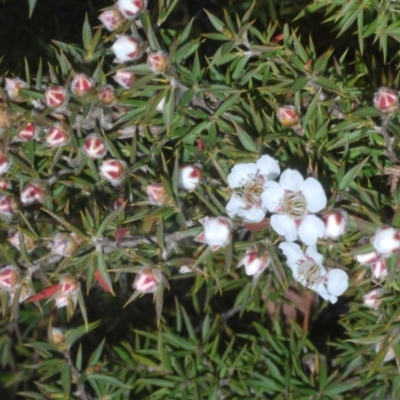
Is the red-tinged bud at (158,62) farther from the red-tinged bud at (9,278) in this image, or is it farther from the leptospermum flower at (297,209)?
the red-tinged bud at (9,278)

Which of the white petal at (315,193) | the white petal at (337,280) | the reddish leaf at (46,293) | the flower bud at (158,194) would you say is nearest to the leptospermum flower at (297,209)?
the white petal at (315,193)

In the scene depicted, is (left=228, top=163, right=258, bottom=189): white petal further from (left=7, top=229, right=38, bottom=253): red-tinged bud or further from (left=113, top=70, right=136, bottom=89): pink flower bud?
(left=7, top=229, right=38, bottom=253): red-tinged bud

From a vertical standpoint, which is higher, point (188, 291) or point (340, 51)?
point (340, 51)

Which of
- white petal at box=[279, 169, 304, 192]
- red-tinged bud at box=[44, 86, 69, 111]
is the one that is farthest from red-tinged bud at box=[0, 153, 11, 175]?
white petal at box=[279, 169, 304, 192]

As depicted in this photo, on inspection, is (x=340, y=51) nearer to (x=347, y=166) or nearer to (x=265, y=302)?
(x=347, y=166)

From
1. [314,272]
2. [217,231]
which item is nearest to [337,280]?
[314,272]

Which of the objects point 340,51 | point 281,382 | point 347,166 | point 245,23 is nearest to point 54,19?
point 245,23

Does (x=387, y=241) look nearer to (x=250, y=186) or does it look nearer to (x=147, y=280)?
(x=250, y=186)
